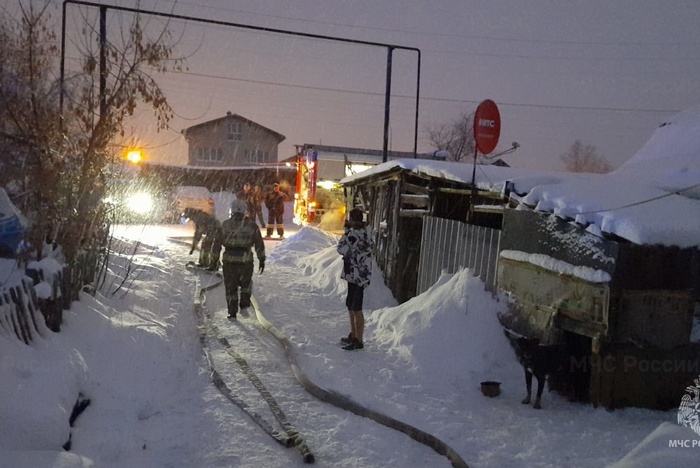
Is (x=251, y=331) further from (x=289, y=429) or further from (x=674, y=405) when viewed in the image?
(x=674, y=405)

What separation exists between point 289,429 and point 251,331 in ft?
11.2

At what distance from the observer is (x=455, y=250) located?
337 inches

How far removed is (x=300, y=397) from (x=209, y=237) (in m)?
7.42

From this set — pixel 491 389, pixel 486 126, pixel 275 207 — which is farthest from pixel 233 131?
pixel 491 389

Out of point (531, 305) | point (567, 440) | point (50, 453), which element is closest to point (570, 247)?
Result: point (531, 305)

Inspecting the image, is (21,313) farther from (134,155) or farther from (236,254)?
(134,155)

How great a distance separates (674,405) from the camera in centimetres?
563

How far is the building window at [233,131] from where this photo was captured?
201 ft

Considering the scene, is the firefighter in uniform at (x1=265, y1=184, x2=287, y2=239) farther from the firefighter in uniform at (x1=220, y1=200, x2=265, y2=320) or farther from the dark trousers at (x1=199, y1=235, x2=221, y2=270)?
the firefighter in uniform at (x1=220, y1=200, x2=265, y2=320)

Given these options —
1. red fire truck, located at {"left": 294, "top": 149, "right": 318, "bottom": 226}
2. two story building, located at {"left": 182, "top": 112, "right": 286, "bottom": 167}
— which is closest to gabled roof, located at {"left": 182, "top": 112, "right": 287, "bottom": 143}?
two story building, located at {"left": 182, "top": 112, "right": 286, "bottom": 167}

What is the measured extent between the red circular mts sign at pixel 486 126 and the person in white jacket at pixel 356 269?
220cm

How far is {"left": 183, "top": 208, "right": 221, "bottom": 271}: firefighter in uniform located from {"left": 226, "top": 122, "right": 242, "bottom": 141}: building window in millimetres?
50803

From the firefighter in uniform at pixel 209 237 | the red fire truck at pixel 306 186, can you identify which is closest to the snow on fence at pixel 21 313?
the firefighter in uniform at pixel 209 237

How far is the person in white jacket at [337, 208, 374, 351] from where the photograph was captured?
732cm
